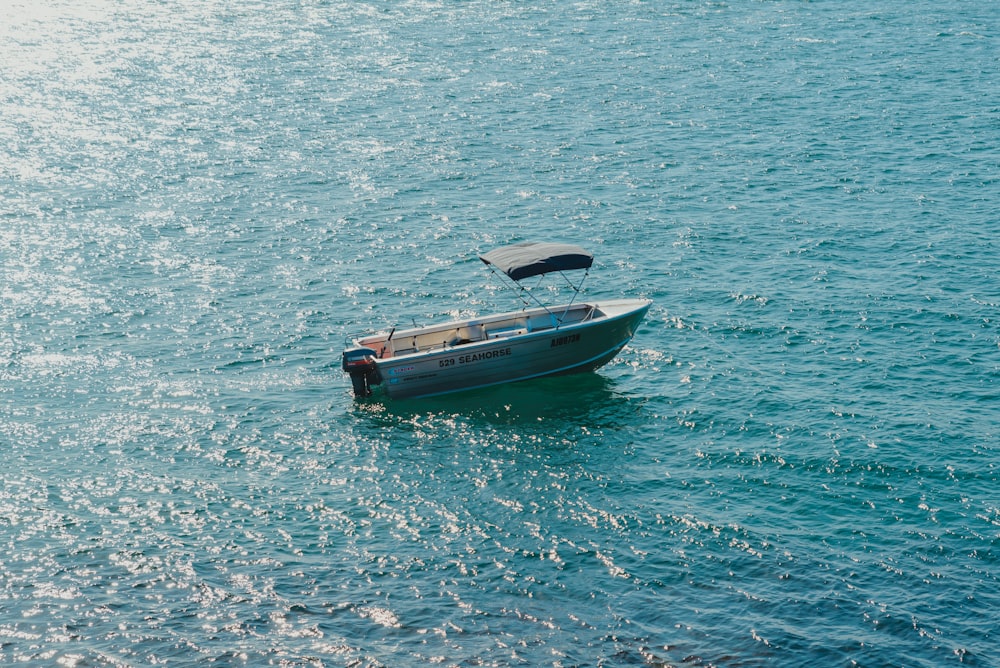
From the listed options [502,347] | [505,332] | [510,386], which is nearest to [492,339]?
[505,332]

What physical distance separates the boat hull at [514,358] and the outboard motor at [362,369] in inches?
13.3

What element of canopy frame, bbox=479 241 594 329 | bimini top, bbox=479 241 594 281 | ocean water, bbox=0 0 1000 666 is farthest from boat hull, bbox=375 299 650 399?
bimini top, bbox=479 241 594 281

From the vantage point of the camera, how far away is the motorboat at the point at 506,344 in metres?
51.3

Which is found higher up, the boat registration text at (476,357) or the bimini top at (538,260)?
the bimini top at (538,260)

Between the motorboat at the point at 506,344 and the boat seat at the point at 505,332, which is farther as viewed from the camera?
→ the boat seat at the point at 505,332

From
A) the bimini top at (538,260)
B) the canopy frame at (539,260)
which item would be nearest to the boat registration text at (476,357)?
the canopy frame at (539,260)

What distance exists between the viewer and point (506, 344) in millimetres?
51750

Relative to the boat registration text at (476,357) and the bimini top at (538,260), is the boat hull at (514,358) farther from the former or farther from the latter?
the bimini top at (538,260)

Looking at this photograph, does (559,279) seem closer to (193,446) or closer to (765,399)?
(765,399)

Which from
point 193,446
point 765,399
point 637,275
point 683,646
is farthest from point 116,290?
point 683,646

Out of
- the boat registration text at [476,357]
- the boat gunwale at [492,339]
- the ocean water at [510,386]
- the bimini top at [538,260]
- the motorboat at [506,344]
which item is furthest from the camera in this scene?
the bimini top at [538,260]

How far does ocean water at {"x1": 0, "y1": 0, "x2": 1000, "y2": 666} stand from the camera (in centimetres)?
3694

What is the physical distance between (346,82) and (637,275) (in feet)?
156

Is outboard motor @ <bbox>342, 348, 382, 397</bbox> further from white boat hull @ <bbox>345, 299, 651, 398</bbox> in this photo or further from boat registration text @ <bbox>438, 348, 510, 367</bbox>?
boat registration text @ <bbox>438, 348, 510, 367</bbox>
